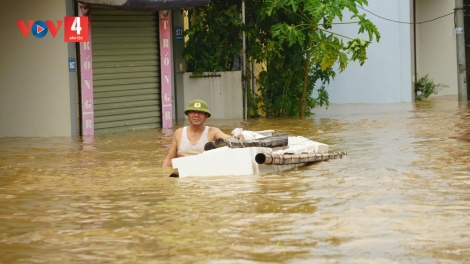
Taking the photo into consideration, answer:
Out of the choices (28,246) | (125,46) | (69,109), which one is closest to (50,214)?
(28,246)

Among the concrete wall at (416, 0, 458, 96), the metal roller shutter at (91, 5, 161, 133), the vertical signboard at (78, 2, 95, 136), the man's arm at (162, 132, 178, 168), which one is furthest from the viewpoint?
the concrete wall at (416, 0, 458, 96)

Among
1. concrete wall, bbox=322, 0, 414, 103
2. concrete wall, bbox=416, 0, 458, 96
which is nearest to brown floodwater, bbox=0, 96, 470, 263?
concrete wall, bbox=322, 0, 414, 103

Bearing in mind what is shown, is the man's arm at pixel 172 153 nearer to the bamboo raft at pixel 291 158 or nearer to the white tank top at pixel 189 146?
the white tank top at pixel 189 146

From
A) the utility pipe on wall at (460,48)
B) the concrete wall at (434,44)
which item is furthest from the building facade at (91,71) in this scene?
the concrete wall at (434,44)

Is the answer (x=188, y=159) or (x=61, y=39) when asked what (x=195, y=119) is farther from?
(x=61, y=39)

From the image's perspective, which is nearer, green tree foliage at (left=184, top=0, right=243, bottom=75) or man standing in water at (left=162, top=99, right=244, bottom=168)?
man standing in water at (left=162, top=99, right=244, bottom=168)

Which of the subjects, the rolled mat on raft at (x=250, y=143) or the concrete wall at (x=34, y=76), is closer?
the rolled mat on raft at (x=250, y=143)

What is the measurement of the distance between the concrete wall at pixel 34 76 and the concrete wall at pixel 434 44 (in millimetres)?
17041

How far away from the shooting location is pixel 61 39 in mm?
17531

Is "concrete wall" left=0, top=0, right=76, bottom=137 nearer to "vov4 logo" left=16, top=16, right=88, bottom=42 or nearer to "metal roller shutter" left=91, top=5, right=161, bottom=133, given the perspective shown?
"vov4 logo" left=16, top=16, right=88, bottom=42

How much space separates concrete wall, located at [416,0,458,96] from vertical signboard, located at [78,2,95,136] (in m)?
16.4

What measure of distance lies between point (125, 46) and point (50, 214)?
36.2 ft

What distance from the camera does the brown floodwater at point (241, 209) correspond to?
267 inches

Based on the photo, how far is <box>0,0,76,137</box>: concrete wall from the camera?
17547mm
